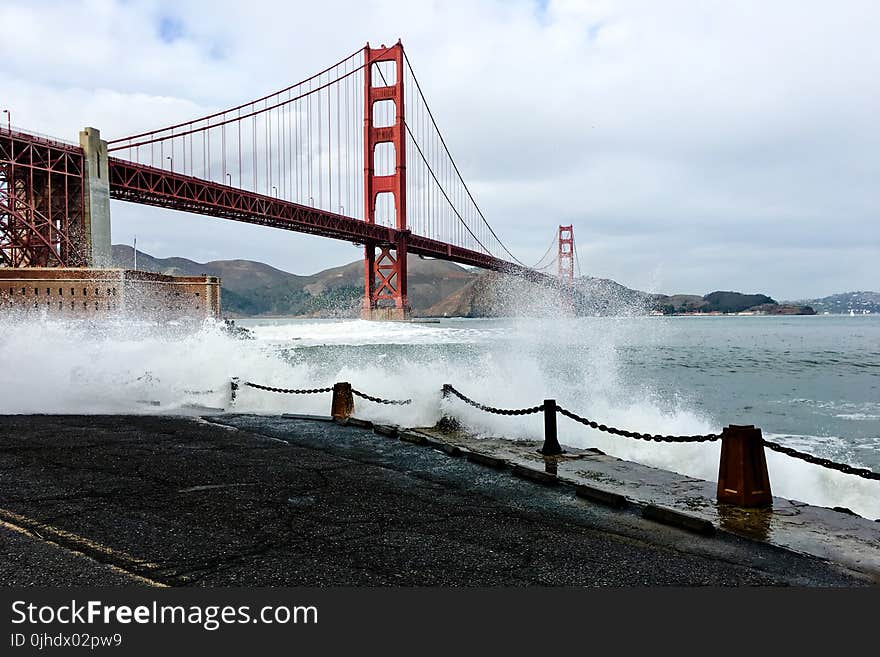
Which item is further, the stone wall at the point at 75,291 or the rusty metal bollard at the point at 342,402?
the stone wall at the point at 75,291

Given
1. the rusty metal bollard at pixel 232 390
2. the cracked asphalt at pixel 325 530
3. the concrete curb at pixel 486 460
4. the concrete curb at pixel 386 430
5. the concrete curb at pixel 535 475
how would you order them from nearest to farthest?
1. the cracked asphalt at pixel 325 530
2. the concrete curb at pixel 535 475
3. the concrete curb at pixel 486 460
4. the concrete curb at pixel 386 430
5. the rusty metal bollard at pixel 232 390

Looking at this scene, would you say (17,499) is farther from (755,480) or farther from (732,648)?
(755,480)

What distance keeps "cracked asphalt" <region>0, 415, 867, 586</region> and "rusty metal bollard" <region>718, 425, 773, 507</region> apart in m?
0.95

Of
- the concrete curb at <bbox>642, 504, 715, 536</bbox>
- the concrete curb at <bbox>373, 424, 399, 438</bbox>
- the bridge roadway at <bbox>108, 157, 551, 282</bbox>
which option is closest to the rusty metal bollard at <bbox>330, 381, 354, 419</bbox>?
the concrete curb at <bbox>373, 424, 399, 438</bbox>

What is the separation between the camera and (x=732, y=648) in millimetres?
2801

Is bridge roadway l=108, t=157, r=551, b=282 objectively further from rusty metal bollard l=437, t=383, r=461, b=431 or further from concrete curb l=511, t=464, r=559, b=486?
concrete curb l=511, t=464, r=559, b=486

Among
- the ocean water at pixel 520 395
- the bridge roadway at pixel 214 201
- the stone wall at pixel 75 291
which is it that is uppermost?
the bridge roadway at pixel 214 201

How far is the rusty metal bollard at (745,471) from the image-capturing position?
5.24 metres

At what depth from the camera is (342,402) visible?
33.2 feet

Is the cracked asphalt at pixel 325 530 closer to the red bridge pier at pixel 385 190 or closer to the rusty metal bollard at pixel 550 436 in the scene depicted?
A: the rusty metal bollard at pixel 550 436

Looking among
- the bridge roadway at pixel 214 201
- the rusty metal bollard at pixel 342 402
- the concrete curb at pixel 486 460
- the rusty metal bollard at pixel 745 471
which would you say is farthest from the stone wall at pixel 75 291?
the rusty metal bollard at pixel 745 471

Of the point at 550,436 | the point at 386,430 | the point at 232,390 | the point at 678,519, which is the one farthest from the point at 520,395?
the point at 678,519

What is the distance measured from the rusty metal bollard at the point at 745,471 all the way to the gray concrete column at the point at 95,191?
45.8 metres

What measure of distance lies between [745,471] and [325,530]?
126 inches
